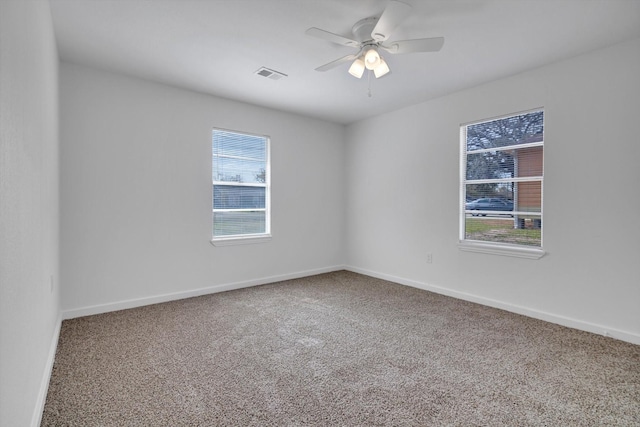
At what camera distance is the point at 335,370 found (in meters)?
2.29

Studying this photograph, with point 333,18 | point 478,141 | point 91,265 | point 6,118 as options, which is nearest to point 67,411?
point 6,118

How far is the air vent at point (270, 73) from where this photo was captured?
11.1 ft

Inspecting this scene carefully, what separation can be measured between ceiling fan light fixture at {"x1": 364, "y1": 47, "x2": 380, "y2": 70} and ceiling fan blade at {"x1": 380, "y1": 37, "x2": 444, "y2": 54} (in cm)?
9

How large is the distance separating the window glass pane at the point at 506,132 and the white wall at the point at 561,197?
0.12 m

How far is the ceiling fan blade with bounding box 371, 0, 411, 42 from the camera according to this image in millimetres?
2029

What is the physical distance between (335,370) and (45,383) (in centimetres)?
185

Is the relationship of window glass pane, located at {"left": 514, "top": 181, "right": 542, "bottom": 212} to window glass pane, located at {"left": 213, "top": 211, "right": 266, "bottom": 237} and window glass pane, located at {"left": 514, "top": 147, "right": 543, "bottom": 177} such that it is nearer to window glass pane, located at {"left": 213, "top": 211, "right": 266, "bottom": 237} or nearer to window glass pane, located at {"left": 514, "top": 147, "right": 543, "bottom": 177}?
window glass pane, located at {"left": 514, "top": 147, "right": 543, "bottom": 177}

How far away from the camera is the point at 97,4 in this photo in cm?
229

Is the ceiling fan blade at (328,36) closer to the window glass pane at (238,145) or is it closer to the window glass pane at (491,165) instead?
the window glass pane at (491,165)

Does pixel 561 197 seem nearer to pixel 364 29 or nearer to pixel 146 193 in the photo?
pixel 364 29

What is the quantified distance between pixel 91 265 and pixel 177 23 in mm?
2558

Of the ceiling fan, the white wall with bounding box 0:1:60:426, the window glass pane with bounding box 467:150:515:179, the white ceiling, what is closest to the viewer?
the white wall with bounding box 0:1:60:426

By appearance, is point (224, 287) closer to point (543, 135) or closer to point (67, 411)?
point (67, 411)

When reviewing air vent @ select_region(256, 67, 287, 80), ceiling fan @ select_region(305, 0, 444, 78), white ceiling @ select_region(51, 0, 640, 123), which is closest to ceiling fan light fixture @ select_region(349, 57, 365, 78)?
ceiling fan @ select_region(305, 0, 444, 78)
